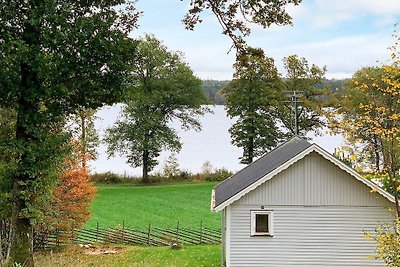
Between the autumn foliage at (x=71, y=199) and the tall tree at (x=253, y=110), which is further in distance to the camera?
the tall tree at (x=253, y=110)

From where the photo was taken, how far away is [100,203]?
133 ft

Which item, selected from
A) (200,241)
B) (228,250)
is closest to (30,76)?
(228,250)

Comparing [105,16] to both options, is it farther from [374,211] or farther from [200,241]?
[200,241]

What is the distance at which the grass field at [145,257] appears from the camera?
72.2 ft

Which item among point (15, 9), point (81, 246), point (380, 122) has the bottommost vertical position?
point (81, 246)

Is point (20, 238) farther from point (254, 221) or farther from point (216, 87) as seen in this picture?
point (216, 87)

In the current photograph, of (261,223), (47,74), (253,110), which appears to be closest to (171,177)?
(253,110)

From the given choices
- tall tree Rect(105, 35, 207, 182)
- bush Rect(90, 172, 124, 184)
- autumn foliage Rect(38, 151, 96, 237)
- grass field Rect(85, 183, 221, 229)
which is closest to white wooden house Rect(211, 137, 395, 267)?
autumn foliage Rect(38, 151, 96, 237)

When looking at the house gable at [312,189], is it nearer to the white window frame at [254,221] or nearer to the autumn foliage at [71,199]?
the white window frame at [254,221]

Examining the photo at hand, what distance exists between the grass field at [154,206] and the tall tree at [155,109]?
357 cm

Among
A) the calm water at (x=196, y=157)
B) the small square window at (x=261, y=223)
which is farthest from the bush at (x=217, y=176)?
the small square window at (x=261, y=223)

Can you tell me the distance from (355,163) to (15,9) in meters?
9.71

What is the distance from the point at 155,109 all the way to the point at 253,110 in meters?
9.01

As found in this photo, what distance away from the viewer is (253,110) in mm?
48906
